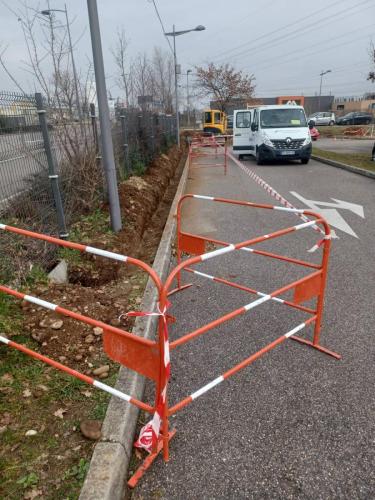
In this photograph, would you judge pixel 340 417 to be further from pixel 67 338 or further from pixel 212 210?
pixel 212 210

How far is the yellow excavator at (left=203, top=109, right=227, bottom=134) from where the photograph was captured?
112 feet

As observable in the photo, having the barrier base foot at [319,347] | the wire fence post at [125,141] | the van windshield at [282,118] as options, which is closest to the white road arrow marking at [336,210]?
the barrier base foot at [319,347]

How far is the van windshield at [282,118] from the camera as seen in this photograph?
1563cm

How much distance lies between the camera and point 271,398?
290 cm

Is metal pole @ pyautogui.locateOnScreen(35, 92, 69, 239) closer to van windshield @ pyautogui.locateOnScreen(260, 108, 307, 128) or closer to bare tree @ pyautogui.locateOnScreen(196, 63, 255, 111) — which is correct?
van windshield @ pyautogui.locateOnScreen(260, 108, 307, 128)

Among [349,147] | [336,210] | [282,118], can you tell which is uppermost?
[282,118]

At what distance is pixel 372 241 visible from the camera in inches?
253

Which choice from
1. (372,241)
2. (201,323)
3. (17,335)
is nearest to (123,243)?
(201,323)

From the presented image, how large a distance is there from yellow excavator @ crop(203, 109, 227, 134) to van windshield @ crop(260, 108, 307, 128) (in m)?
18.9

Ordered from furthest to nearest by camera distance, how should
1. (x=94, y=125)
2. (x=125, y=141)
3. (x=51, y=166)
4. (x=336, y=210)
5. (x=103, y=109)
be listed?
(x=125, y=141)
(x=336, y=210)
(x=94, y=125)
(x=103, y=109)
(x=51, y=166)

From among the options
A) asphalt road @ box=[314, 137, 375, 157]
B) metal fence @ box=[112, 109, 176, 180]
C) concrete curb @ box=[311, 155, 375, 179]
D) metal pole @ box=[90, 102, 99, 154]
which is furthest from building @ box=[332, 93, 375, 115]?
metal pole @ box=[90, 102, 99, 154]

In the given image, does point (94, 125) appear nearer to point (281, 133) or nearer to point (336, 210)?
point (336, 210)

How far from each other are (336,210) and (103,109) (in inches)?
227

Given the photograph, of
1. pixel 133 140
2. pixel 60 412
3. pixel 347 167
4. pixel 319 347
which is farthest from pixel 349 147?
pixel 60 412
